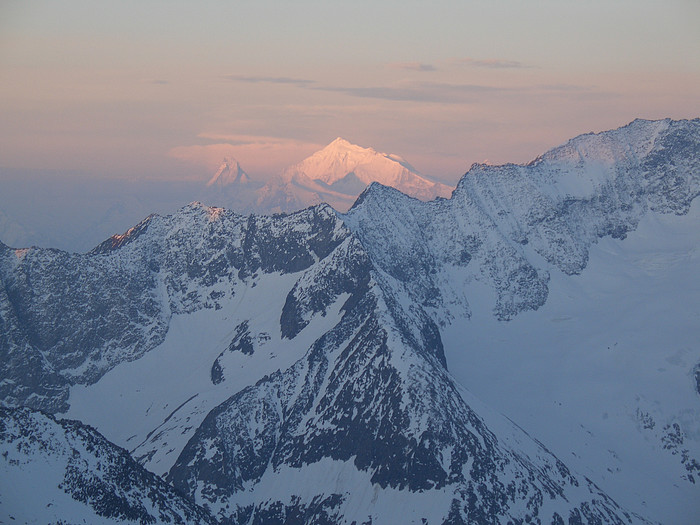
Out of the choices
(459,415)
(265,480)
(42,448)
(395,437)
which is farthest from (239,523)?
(42,448)

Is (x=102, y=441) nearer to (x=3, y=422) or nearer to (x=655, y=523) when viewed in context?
(x=3, y=422)

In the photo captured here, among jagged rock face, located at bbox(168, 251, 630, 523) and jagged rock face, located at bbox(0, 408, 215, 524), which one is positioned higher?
jagged rock face, located at bbox(0, 408, 215, 524)

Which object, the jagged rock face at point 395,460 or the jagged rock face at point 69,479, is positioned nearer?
the jagged rock face at point 69,479

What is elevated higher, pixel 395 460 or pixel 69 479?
pixel 69 479

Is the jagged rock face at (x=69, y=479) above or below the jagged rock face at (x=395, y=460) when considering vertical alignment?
above

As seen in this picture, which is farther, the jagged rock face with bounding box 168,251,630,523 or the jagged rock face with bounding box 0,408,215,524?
the jagged rock face with bounding box 168,251,630,523

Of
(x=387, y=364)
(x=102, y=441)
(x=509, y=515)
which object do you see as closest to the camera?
(x=102, y=441)

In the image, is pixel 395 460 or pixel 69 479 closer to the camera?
pixel 69 479

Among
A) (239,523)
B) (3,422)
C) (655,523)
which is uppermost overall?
(3,422)
